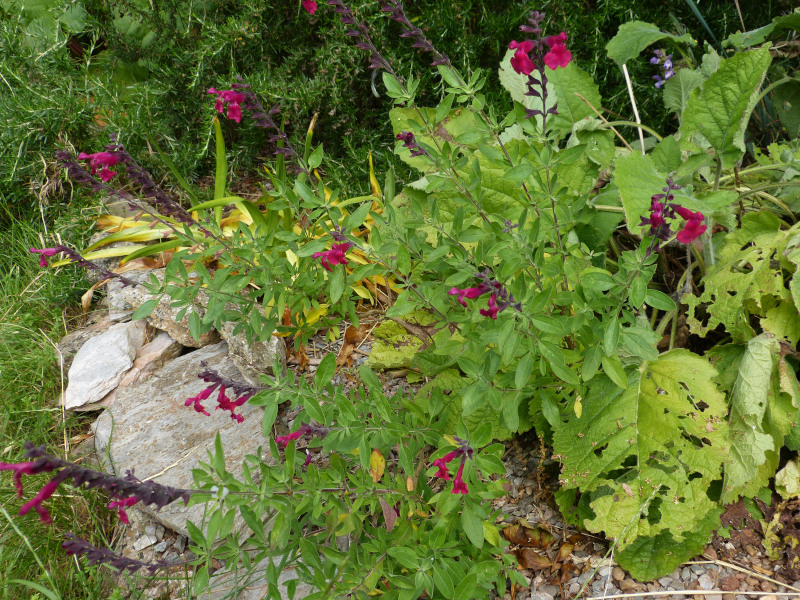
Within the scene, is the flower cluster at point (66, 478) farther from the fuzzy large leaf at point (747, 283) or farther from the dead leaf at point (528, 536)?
the fuzzy large leaf at point (747, 283)

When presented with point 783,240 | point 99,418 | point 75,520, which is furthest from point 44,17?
point 783,240

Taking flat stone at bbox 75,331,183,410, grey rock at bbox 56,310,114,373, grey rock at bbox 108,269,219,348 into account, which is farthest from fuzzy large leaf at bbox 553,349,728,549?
grey rock at bbox 56,310,114,373

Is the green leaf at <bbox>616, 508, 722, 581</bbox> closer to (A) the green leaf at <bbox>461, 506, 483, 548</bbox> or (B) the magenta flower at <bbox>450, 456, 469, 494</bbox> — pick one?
(A) the green leaf at <bbox>461, 506, 483, 548</bbox>

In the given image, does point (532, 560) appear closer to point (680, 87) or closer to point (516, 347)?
point (516, 347)

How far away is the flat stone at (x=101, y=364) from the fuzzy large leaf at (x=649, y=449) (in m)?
1.89

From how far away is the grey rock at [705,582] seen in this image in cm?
183

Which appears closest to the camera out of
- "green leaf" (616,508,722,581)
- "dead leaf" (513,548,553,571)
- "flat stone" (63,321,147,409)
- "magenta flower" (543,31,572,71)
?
"magenta flower" (543,31,572,71)

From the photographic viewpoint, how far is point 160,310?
8.96 ft

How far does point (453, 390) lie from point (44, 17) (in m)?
3.77

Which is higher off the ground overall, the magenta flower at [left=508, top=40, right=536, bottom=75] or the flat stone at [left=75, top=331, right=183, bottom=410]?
the magenta flower at [left=508, top=40, right=536, bottom=75]

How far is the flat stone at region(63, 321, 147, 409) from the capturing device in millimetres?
2621

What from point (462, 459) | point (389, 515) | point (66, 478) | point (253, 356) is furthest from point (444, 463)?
point (253, 356)

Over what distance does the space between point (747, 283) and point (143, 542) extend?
221 cm

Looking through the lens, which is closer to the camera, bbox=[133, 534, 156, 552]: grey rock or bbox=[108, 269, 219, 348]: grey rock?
bbox=[133, 534, 156, 552]: grey rock
